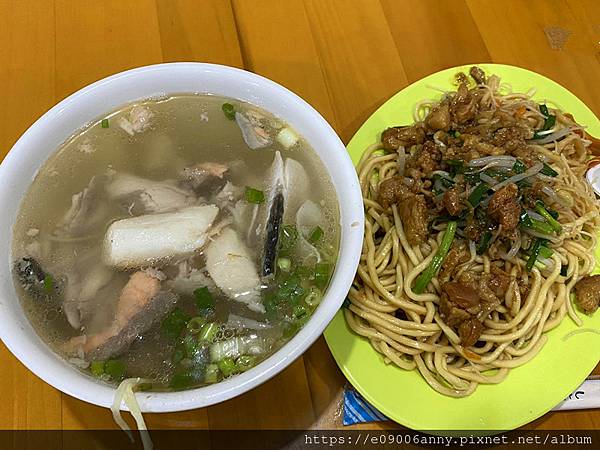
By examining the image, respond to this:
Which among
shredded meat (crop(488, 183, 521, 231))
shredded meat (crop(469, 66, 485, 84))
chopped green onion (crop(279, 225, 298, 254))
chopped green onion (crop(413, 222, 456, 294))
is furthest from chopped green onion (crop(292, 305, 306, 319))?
shredded meat (crop(469, 66, 485, 84))

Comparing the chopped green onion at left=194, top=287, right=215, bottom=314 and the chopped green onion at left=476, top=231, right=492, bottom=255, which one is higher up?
the chopped green onion at left=194, top=287, right=215, bottom=314

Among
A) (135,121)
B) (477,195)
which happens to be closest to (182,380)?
(135,121)

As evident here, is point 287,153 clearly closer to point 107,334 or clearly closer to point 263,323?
point 263,323

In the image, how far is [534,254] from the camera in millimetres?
1485

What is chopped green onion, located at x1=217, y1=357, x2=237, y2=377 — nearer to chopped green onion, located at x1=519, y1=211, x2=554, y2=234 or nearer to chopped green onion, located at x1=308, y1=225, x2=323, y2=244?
chopped green onion, located at x1=308, y1=225, x2=323, y2=244

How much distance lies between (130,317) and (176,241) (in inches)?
6.4

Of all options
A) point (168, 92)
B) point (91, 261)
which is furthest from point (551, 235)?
point (91, 261)

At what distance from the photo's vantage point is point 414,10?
71.6 inches

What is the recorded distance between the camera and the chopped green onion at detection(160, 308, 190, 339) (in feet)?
3.22

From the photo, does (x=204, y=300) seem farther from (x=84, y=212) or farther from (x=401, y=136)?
(x=401, y=136)

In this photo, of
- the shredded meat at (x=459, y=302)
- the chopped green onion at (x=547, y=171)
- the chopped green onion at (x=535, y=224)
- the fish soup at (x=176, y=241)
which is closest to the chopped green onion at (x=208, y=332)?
the fish soup at (x=176, y=241)

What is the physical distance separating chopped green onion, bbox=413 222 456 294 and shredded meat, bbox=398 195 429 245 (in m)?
0.06

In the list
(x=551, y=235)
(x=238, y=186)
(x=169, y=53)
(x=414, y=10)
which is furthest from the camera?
(x=414, y=10)

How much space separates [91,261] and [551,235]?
3.89 ft
